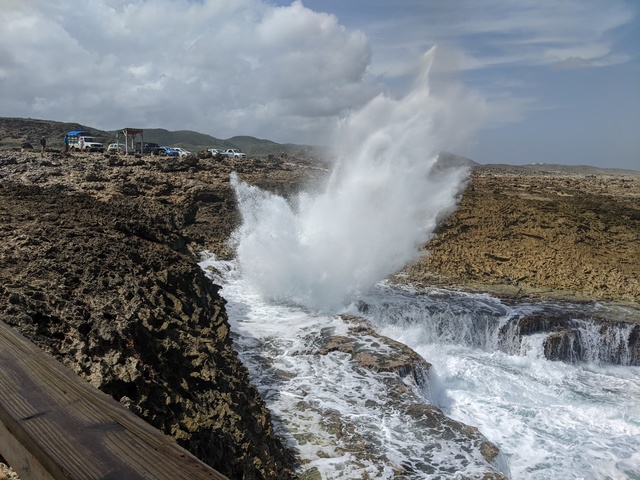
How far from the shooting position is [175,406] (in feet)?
11.8

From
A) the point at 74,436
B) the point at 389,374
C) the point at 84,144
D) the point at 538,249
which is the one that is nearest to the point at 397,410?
the point at 389,374

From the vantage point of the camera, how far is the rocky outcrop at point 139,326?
345 cm

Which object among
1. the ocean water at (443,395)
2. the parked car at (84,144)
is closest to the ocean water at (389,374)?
the ocean water at (443,395)

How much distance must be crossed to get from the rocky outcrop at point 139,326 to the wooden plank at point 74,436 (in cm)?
125

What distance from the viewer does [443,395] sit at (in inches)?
313

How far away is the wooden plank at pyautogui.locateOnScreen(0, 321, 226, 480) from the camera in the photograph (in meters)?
1.09

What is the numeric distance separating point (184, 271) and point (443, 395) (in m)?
4.42

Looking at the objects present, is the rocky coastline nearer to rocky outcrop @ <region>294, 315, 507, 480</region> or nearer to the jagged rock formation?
the jagged rock formation

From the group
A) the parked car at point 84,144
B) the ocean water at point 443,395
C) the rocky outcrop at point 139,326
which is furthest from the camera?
the parked car at point 84,144

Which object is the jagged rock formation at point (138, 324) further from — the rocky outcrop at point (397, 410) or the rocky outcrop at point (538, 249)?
the rocky outcrop at point (538, 249)

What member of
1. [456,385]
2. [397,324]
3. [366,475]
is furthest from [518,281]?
[366,475]

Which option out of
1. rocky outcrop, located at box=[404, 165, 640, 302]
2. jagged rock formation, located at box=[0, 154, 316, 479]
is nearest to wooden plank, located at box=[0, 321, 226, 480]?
jagged rock formation, located at box=[0, 154, 316, 479]

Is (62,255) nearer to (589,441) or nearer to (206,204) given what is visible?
(589,441)

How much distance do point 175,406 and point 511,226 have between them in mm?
13853
